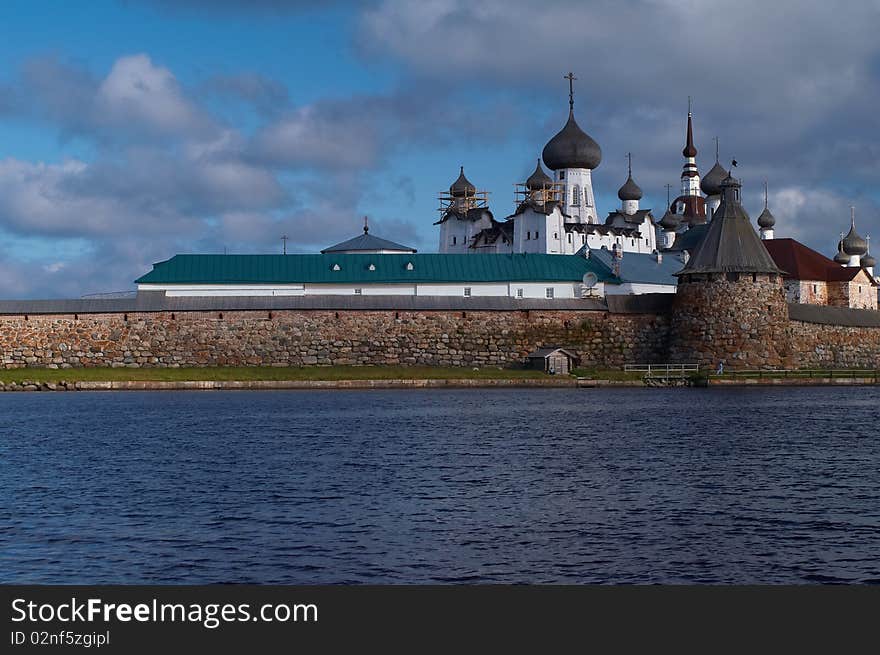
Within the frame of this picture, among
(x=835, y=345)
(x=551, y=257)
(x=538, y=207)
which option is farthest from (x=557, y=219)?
(x=835, y=345)

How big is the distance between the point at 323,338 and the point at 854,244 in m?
46.1

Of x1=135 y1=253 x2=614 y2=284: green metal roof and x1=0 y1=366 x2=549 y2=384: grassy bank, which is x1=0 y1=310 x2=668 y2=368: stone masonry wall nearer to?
x1=0 y1=366 x2=549 y2=384: grassy bank

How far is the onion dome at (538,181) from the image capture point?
238 feet

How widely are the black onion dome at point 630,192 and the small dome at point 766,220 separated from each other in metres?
10.1

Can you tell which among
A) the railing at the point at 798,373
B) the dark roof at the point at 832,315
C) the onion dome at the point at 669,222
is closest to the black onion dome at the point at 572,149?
the onion dome at the point at 669,222

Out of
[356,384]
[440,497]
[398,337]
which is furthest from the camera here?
[398,337]

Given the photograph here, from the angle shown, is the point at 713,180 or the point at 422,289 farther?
the point at 713,180

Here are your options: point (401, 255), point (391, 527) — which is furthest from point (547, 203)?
point (391, 527)

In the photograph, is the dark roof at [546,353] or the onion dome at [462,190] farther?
the onion dome at [462,190]

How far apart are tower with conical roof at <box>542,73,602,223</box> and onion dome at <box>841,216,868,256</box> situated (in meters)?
21.3

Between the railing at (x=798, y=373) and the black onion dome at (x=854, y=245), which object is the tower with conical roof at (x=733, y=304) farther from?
the black onion dome at (x=854, y=245)

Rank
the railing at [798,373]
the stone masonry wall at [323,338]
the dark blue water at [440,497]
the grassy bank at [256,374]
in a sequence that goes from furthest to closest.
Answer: the stone masonry wall at [323,338] → the railing at [798,373] → the grassy bank at [256,374] → the dark blue water at [440,497]

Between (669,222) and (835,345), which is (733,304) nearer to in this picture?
(835,345)

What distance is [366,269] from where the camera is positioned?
2345 inches
